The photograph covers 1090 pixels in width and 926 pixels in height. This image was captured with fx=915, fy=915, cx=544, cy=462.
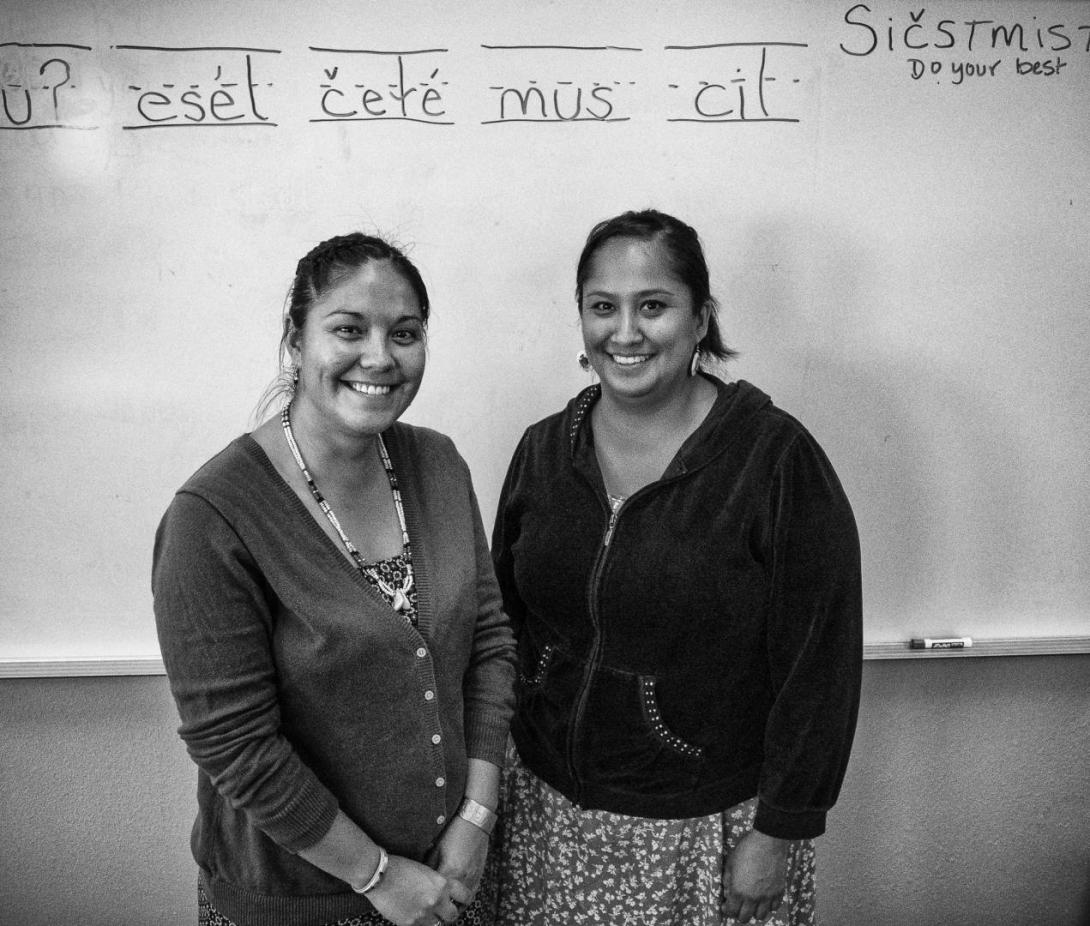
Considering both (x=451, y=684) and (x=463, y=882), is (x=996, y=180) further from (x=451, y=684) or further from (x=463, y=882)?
(x=463, y=882)

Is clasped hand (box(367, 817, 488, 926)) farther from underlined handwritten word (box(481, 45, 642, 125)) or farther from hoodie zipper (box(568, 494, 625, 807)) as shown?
underlined handwritten word (box(481, 45, 642, 125))

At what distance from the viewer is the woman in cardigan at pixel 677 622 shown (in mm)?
1198

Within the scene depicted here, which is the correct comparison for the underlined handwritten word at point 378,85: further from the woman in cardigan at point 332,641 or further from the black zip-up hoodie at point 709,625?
the black zip-up hoodie at point 709,625

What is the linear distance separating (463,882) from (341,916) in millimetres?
157

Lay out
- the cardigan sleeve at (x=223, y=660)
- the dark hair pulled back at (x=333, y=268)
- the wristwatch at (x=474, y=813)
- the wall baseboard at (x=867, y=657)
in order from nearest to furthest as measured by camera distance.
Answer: the cardigan sleeve at (x=223, y=660)
the dark hair pulled back at (x=333, y=268)
the wristwatch at (x=474, y=813)
the wall baseboard at (x=867, y=657)

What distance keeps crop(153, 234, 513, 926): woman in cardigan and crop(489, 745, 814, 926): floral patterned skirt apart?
18cm

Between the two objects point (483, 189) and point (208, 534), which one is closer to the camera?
point (208, 534)

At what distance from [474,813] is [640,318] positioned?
0.69 metres

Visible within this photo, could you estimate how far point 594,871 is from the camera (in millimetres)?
1323

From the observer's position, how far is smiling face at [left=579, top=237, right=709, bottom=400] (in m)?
1.24

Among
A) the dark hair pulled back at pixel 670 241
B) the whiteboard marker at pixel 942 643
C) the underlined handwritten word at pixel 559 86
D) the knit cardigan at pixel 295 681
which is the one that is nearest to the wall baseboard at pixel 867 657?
the whiteboard marker at pixel 942 643

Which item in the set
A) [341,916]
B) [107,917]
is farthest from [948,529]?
[107,917]

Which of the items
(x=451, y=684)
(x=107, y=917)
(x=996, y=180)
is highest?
(x=996, y=180)

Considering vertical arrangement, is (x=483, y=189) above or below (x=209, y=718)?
above
